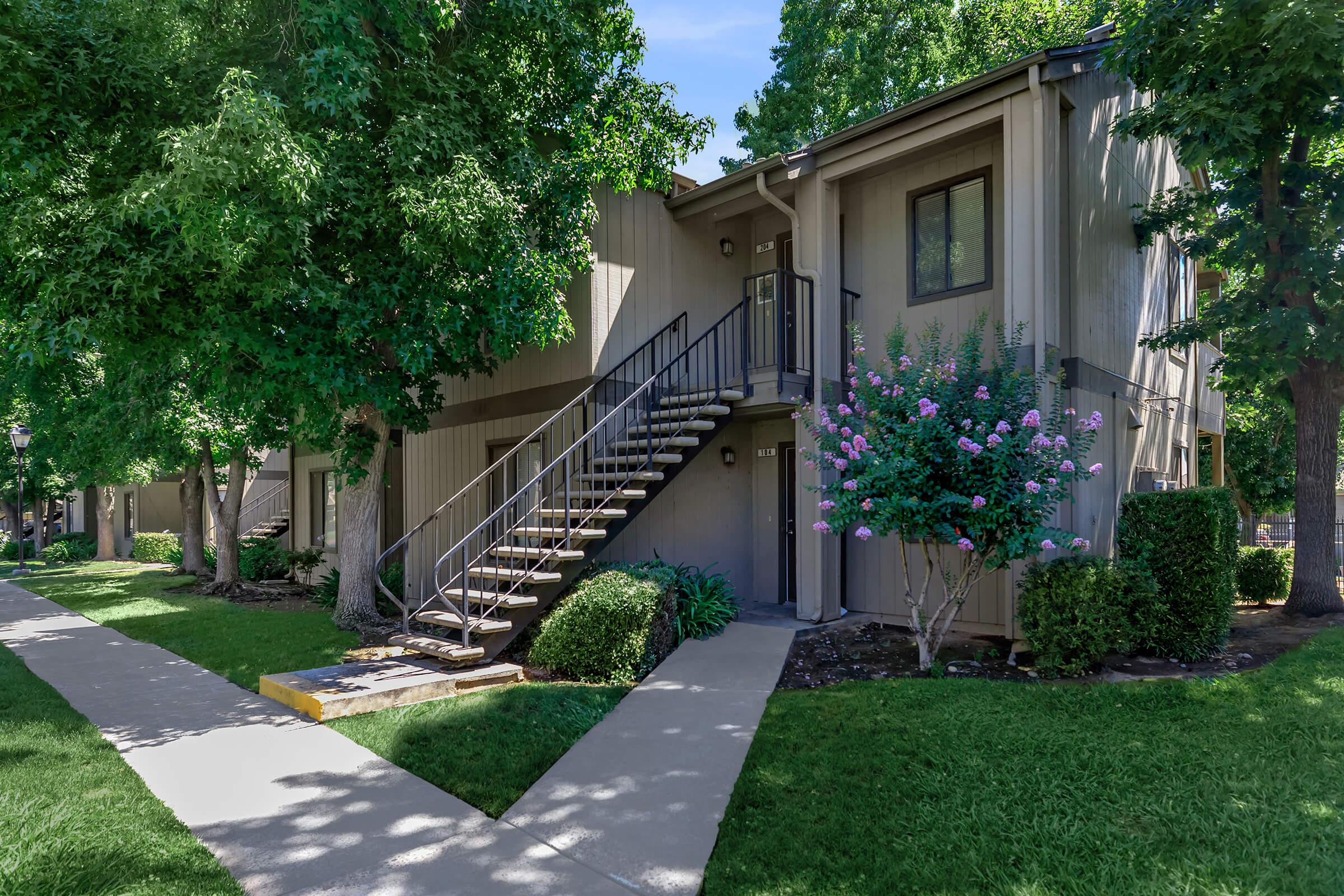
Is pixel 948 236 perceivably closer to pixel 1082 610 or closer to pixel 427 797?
pixel 1082 610

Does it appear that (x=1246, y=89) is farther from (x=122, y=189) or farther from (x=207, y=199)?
(x=122, y=189)

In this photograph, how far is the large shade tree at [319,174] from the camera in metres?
6.20

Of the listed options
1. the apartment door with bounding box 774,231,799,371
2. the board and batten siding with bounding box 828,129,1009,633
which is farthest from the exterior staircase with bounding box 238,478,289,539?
the board and batten siding with bounding box 828,129,1009,633

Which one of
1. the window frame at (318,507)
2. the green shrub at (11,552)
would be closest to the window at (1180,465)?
the window frame at (318,507)

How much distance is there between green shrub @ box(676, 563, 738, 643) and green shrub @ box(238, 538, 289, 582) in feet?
35.3

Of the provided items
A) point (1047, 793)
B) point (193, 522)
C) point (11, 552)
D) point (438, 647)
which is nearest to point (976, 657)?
point (1047, 793)

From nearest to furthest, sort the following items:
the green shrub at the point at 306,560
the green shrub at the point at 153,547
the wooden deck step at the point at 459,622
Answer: the wooden deck step at the point at 459,622 → the green shrub at the point at 306,560 → the green shrub at the point at 153,547

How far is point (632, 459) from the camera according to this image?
8.64 meters

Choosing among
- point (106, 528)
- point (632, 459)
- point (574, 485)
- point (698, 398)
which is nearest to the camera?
point (632, 459)

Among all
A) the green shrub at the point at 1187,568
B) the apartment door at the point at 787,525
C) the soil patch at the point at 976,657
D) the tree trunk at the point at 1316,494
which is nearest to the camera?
the soil patch at the point at 976,657

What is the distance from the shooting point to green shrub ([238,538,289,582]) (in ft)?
53.0

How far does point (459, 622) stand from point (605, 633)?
52.8 inches

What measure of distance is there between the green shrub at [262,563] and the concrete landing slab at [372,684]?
10.2 meters

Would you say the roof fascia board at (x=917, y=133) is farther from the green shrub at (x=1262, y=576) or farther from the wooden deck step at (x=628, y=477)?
the green shrub at (x=1262, y=576)
